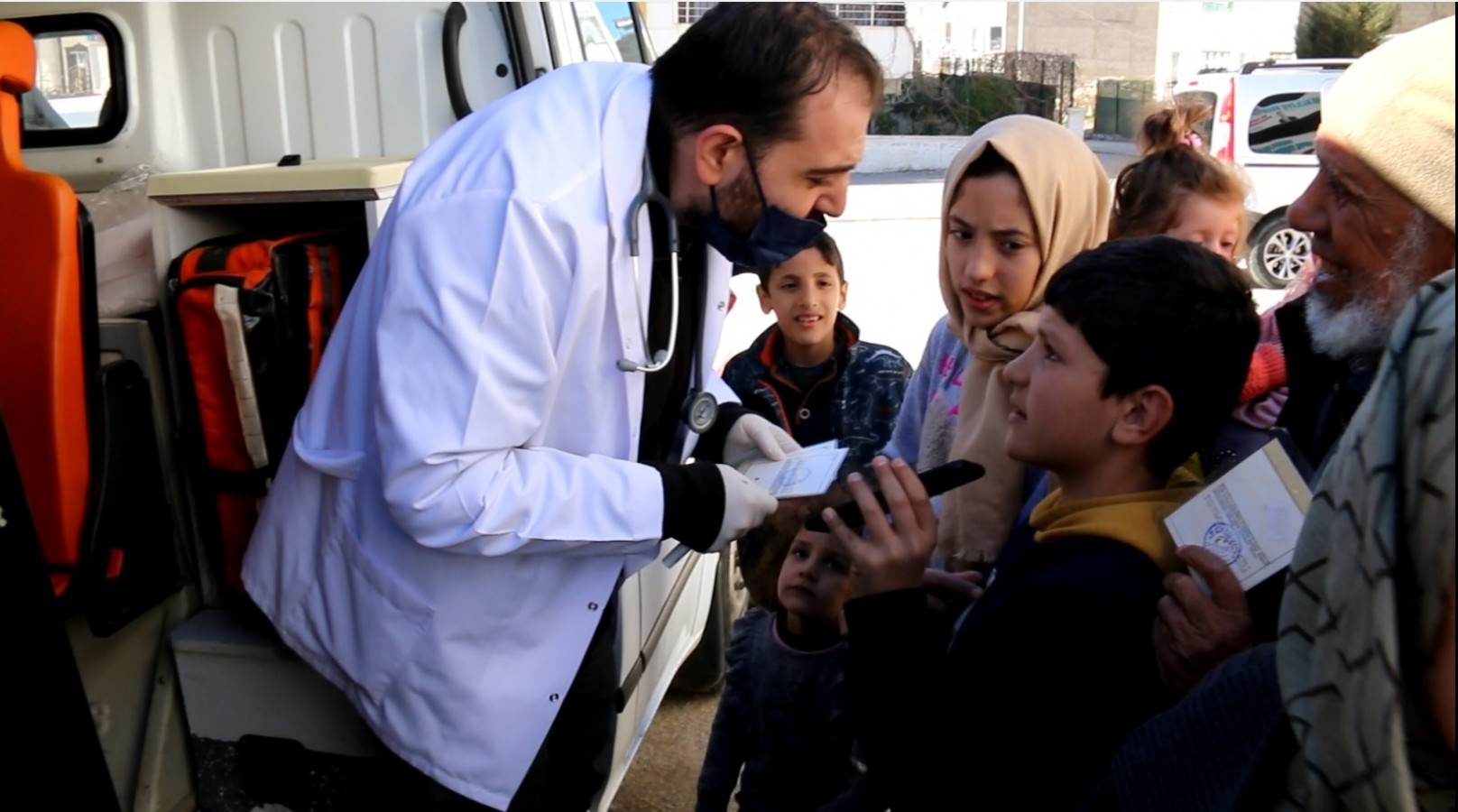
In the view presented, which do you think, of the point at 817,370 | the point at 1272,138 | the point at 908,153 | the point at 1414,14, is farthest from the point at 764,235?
the point at 1414,14

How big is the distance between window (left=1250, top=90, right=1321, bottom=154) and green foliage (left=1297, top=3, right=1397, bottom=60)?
725 inches

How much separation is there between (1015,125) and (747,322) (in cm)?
651

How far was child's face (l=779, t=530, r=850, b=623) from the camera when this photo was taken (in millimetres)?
1979

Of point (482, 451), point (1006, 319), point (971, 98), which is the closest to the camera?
point (482, 451)

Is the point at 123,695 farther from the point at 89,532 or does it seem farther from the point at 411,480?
the point at 411,480

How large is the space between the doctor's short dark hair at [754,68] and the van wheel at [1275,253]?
8969 millimetres

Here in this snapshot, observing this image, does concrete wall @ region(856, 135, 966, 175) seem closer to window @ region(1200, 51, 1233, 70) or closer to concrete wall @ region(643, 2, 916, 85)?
concrete wall @ region(643, 2, 916, 85)

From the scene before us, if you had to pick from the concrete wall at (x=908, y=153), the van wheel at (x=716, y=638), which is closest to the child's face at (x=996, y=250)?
the van wheel at (x=716, y=638)

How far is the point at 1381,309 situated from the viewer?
156cm

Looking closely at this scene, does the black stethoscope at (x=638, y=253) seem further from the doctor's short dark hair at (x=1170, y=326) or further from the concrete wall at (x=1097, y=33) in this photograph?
the concrete wall at (x=1097, y=33)

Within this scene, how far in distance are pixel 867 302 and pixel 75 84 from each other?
6975mm

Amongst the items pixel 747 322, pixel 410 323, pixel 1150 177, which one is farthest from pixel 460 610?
pixel 747 322

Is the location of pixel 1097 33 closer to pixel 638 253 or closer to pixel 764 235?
pixel 764 235

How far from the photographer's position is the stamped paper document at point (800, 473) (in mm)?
1919
